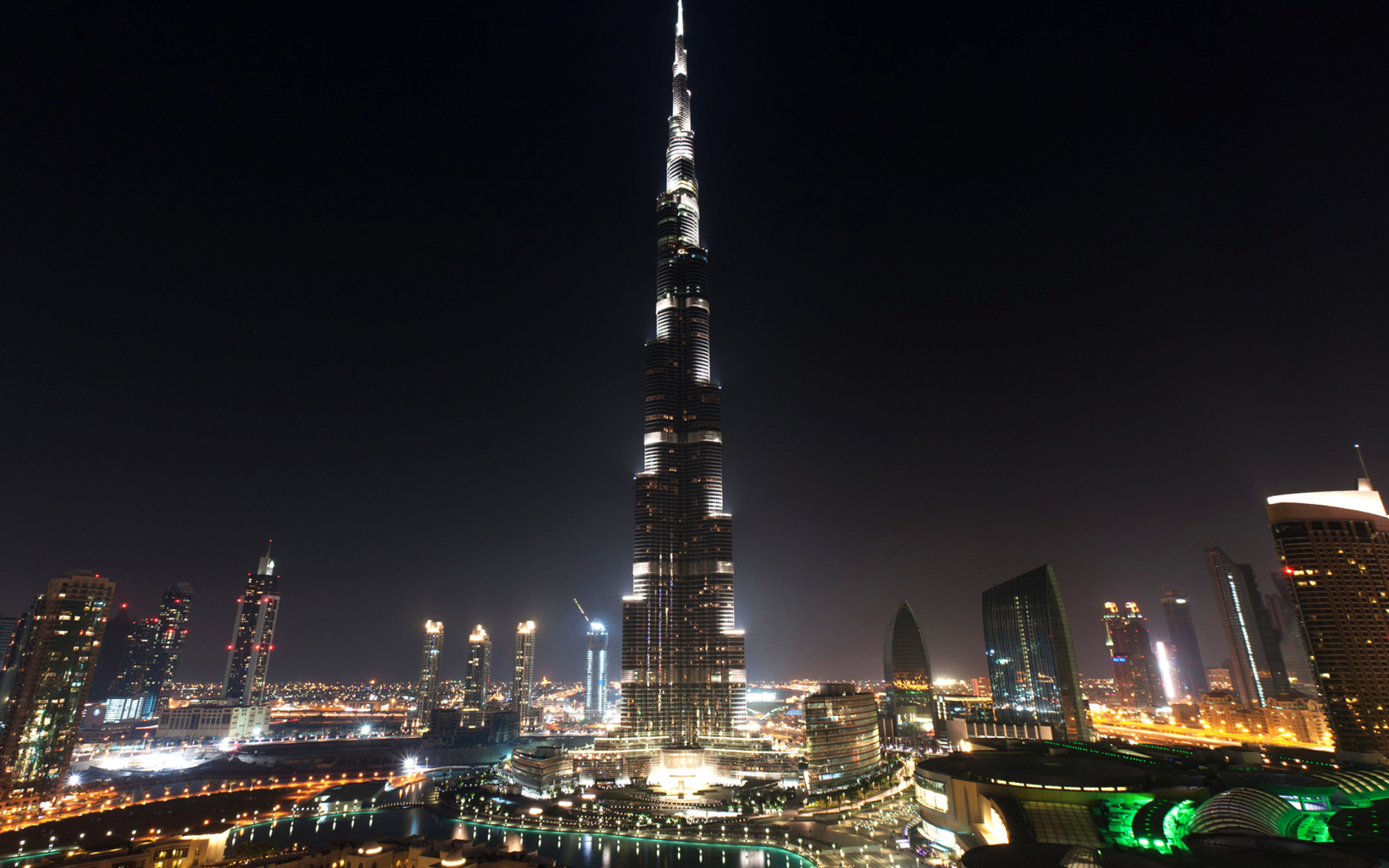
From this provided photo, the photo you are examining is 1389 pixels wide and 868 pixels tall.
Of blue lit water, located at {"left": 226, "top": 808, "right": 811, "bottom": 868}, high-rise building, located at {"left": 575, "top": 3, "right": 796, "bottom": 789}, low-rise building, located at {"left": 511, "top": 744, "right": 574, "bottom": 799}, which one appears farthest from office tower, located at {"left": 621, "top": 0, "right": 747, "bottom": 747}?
blue lit water, located at {"left": 226, "top": 808, "right": 811, "bottom": 868}

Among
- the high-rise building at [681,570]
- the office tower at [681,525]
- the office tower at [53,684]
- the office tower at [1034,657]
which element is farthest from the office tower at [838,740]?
the office tower at [53,684]

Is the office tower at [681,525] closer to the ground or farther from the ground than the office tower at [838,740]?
farther from the ground

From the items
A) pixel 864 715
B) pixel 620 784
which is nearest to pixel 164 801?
pixel 620 784

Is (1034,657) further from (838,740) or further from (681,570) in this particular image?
(681,570)

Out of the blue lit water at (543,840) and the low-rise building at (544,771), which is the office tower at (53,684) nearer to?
the blue lit water at (543,840)

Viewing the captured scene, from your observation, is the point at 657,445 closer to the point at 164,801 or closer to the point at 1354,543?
the point at 164,801

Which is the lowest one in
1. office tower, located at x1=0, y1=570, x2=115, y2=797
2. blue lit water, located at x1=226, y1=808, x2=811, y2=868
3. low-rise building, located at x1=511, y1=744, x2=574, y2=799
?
blue lit water, located at x1=226, y1=808, x2=811, y2=868

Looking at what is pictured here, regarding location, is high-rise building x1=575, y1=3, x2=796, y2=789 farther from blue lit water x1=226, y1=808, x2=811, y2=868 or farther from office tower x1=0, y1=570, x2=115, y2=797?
office tower x1=0, y1=570, x2=115, y2=797
